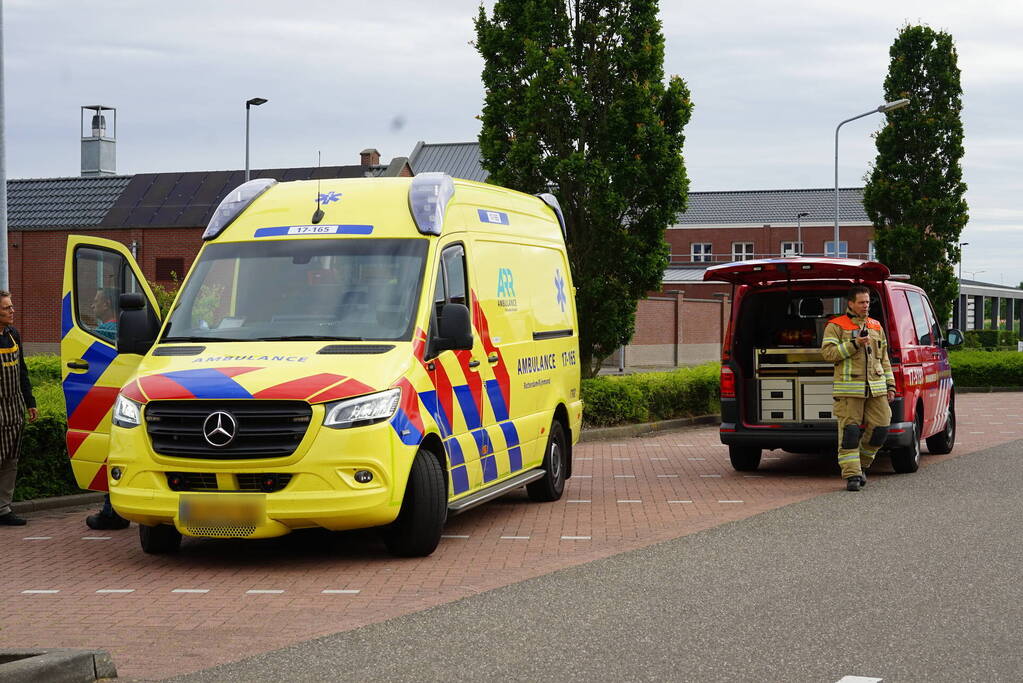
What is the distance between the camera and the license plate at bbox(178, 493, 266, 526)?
817 cm

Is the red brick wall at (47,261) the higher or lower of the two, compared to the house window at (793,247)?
lower

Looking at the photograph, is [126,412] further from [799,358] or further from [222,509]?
[799,358]

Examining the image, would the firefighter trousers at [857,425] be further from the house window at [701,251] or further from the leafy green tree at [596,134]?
the house window at [701,251]

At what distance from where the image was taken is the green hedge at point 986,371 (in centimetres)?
3378

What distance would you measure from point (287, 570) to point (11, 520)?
10.3ft

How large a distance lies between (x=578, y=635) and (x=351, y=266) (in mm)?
3653

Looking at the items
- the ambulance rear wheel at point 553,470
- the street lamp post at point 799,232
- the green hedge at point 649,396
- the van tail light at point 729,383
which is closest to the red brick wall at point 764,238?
the street lamp post at point 799,232

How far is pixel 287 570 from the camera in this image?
27.9 feet

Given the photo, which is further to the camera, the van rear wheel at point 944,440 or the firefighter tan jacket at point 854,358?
the van rear wheel at point 944,440

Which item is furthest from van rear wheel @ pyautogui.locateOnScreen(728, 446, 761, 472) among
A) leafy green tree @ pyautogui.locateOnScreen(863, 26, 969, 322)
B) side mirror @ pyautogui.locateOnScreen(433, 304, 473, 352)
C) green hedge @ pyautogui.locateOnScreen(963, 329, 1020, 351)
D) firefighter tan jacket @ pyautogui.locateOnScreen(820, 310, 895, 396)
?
green hedge @ pyautogui.locateOnScreen(963, 329, 1020, 351)

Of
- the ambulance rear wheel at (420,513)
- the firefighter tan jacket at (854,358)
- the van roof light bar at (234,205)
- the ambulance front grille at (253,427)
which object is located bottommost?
the ambulance rear wheel at (420,513)

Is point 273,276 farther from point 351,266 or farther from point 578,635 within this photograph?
point 578,635

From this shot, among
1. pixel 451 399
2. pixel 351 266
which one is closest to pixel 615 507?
pixel 451 399

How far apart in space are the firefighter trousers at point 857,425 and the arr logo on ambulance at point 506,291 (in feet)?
11.5
